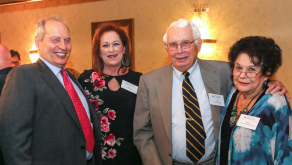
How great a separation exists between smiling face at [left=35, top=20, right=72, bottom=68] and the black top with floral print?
579mm

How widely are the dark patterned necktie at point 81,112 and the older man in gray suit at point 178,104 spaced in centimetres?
44

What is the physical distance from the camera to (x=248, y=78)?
65.5 inches

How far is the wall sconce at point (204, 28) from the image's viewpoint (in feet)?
14.4

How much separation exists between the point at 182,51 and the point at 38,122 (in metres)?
1.26

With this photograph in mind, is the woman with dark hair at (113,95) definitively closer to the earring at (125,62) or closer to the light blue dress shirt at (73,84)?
the earring at (125,62)

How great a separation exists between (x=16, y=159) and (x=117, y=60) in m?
1.28

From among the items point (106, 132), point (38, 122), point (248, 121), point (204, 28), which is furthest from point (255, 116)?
point (204, 28)

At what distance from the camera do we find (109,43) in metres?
2.39

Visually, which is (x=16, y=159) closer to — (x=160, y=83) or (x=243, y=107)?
(x=160, y=83)

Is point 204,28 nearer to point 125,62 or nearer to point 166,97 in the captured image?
point 125,62

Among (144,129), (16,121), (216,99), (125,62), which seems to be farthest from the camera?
(125,62)

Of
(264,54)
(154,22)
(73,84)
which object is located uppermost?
(154,22)

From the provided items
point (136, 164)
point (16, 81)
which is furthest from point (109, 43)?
point (136, 164)

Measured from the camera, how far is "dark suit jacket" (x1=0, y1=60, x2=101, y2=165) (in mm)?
1467
